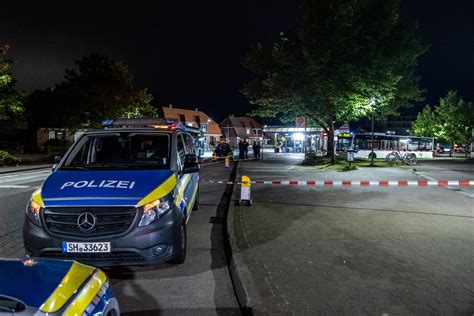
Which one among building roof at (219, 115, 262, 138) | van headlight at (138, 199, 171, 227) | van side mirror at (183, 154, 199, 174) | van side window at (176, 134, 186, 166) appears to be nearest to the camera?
van headlight at (138, 199, 171, 227)

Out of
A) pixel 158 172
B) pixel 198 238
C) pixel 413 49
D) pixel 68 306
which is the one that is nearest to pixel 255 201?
pixel 198 238

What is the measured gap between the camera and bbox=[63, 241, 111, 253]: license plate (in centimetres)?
447

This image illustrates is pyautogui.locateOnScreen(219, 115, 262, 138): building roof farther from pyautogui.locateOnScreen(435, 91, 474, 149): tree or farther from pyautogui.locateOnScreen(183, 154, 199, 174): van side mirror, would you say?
pyautogui.locateOnScreen(183, 154, 199, 174): van side mirror

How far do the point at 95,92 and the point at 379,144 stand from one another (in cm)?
2897

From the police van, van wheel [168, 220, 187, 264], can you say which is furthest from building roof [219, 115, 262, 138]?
the police van

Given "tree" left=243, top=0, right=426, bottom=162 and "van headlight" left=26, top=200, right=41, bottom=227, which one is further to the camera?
"tree" left=243, top=0, right=426, bottom=162

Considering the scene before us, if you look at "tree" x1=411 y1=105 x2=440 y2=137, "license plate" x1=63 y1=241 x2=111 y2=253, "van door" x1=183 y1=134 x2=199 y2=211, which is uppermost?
"tree" x1=411 y1=105 x2=440 y2=137

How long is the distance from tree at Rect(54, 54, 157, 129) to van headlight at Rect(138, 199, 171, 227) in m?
34.0

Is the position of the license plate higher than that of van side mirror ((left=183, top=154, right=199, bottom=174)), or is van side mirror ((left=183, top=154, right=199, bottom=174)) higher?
van side mirror ((left=183, top=154, right=199, bottom=174))

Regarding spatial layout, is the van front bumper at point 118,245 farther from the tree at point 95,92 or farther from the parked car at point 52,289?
the tree at point 95,92

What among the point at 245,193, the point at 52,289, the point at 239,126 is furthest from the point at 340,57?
the point at 239,126

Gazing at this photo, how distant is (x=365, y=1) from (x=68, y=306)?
2645 centimetres

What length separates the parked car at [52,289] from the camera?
6.74 ft

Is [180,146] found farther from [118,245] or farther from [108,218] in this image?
[118,245]
